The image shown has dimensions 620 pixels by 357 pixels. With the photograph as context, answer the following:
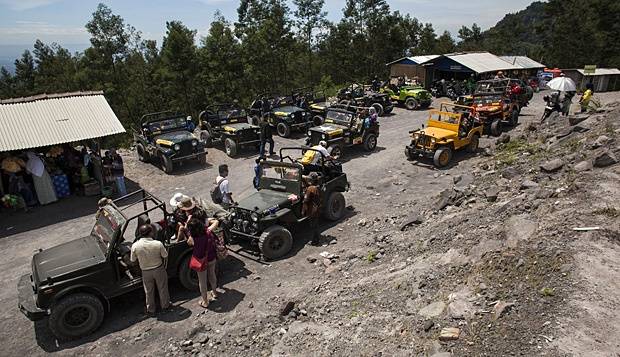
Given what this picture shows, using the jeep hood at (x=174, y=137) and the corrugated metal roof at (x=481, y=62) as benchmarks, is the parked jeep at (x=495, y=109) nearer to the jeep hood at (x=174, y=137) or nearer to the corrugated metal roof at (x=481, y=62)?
the corrugated metal roof at (x=481, y=62)

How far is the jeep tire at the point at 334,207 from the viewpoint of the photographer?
1033 cm

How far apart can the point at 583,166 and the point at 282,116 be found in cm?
1285

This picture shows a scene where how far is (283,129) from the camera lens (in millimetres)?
19297

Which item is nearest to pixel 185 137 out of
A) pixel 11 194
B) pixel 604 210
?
pixel 11 194

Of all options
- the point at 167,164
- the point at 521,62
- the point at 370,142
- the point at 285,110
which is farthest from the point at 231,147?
the point at 521,62

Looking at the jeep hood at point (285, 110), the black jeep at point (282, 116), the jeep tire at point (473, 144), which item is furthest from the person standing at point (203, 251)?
the jeep hood at point (285, 110)

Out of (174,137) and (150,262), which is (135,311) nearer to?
(150,262)

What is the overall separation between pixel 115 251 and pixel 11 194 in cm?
753

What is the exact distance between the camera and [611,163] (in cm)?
827

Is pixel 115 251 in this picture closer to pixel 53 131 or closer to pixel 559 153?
pixel 53 131

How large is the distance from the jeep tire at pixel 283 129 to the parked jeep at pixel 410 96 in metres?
9.26

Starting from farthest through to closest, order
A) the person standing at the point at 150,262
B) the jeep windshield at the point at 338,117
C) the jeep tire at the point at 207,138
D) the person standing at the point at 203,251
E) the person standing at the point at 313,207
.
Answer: the jeep tire at the point at 207,138 < the jeep windshield at the point at 338,117 < the person standing at the point at 313,207 < the person standing at the point at 203,251 < the person standing at the point at 150,262

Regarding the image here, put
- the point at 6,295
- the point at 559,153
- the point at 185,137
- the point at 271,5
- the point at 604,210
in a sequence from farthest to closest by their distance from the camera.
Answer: the point at 271,5, the point at 185,137, the point at 559,153, the point at 6,295, the point at 604,210

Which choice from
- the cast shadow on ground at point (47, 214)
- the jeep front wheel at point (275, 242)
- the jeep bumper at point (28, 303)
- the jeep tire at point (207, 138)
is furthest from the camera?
the jeep tire at point (207, 138)
